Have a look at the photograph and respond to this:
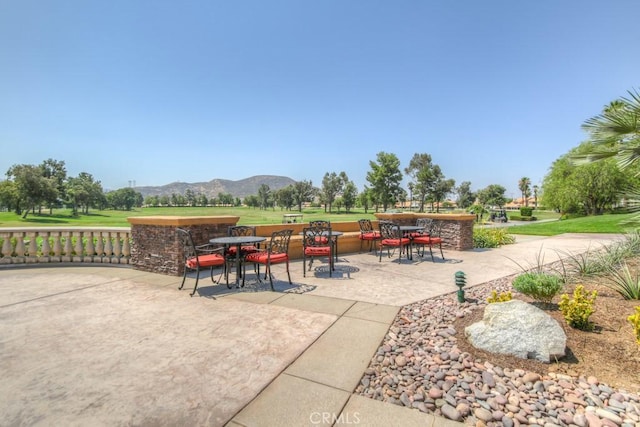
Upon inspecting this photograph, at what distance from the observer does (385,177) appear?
52.5 metres

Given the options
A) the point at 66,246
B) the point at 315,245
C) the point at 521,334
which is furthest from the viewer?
the point at 315,245

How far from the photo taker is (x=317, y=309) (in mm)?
3910

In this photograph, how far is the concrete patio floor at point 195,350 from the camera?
1.99 meters

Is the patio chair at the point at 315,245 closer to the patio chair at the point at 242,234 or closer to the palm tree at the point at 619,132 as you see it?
the patio chair at the point at 242,234

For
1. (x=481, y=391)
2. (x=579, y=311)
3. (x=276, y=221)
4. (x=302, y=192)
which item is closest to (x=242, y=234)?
(x=481, y=391)

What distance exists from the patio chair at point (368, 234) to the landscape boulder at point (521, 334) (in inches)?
203

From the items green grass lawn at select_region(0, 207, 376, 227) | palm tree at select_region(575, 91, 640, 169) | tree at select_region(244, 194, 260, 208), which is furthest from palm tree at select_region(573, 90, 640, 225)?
tree at select_region(244, 194, 260, 208)

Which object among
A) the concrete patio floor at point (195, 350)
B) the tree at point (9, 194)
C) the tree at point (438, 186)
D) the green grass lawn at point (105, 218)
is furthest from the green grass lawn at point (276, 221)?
the tree at point (438, 186)

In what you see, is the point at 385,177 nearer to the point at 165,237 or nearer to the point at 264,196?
the point at 165,237

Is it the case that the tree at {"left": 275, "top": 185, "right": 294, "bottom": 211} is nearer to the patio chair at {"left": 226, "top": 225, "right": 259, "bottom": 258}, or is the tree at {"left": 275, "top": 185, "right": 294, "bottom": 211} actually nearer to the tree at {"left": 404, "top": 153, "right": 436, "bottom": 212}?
the tree at {"left": 404, "top": 153, "right": 436, "bottom": 212}

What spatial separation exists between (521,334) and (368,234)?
18.3ft

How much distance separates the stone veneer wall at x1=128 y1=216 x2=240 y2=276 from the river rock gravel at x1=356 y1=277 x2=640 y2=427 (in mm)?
4406

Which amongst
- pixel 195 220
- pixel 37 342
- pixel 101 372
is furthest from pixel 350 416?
pixel 195 220

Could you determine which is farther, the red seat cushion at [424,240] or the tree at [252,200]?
the tree at [252,200]
